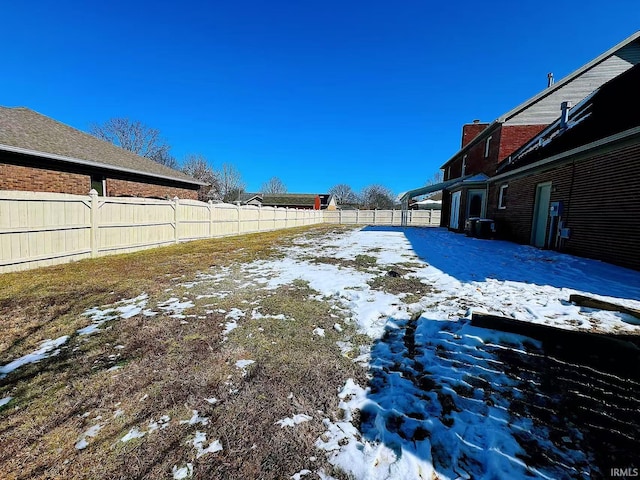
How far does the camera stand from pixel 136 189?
553 inches

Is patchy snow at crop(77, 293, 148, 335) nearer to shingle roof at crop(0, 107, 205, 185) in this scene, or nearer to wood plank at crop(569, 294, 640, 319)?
wood plank at crop(569, 294, 640, 319)

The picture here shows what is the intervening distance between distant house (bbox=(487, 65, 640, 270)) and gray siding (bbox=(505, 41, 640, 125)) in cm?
265

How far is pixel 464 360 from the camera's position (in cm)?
254

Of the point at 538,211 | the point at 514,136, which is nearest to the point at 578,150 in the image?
the point at 538,211

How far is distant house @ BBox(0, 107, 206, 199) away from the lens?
9.30m

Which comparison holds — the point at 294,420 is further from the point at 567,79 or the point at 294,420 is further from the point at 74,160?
the point at 567,79

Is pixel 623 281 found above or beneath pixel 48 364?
above

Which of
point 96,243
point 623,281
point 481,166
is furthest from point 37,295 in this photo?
point 481,166

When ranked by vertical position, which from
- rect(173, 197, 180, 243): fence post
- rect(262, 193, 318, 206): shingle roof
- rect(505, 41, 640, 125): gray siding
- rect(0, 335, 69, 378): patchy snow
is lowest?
rect(0, 335, 69, 378): patchy snow

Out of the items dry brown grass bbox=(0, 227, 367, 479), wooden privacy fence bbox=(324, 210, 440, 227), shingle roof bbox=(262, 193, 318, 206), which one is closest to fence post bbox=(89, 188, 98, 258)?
dry brown grass bbox=(0, 227, 367, 479)

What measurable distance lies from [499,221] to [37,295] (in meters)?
15.6

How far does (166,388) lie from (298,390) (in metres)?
1.02

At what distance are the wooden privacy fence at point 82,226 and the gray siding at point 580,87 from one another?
16.0 metres

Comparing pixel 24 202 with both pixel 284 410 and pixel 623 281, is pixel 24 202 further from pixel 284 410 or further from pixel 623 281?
pixel 623 281
